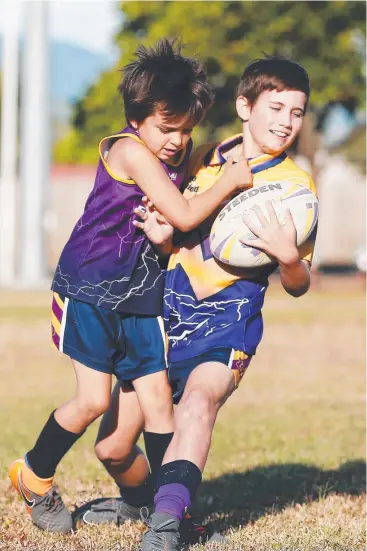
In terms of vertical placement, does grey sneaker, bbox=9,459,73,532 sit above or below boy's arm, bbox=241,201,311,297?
below

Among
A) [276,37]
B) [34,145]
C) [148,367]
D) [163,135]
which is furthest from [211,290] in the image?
[276,37]

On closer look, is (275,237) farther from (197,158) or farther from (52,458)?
(52,458)

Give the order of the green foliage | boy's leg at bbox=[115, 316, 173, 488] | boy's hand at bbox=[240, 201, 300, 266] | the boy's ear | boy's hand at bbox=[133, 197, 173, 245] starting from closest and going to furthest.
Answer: boy's hand at bbox=[240, 201, 300, 266]
boy's hand at bbox=[133, 197, 173, 245]
boy's leg at bbox=[115, 316, 173, 488]
the boy's ear
the green foliage

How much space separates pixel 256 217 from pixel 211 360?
2.11ft

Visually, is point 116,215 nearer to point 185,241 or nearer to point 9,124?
point 185,241

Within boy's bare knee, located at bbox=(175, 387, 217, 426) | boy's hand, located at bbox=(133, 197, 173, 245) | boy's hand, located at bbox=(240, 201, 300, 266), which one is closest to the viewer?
boy's bare knee, located at bbox=(175, 387, 217, 426)

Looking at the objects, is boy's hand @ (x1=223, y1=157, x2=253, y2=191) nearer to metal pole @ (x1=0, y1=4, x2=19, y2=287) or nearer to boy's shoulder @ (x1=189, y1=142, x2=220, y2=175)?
boy's shoulder @ (x1=189, y1=142, x2=220, y2=175)

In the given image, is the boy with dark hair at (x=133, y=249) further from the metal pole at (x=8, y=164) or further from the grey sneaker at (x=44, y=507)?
the metal pole at (x=8, y=164)

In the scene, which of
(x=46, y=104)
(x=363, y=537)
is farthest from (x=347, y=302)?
(x=363, y=537)

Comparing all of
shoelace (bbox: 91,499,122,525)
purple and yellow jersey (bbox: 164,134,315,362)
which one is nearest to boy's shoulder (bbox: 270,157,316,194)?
purple and yellow jersey (bbox: 164,134,315,362)

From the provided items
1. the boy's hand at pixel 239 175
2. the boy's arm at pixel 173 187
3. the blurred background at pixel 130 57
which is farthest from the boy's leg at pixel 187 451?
the blurred background at pixel 130 57

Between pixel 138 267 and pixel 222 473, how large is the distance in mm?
2225

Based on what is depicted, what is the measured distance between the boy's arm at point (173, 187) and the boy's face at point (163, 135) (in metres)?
0.07

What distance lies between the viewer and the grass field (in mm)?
5066
